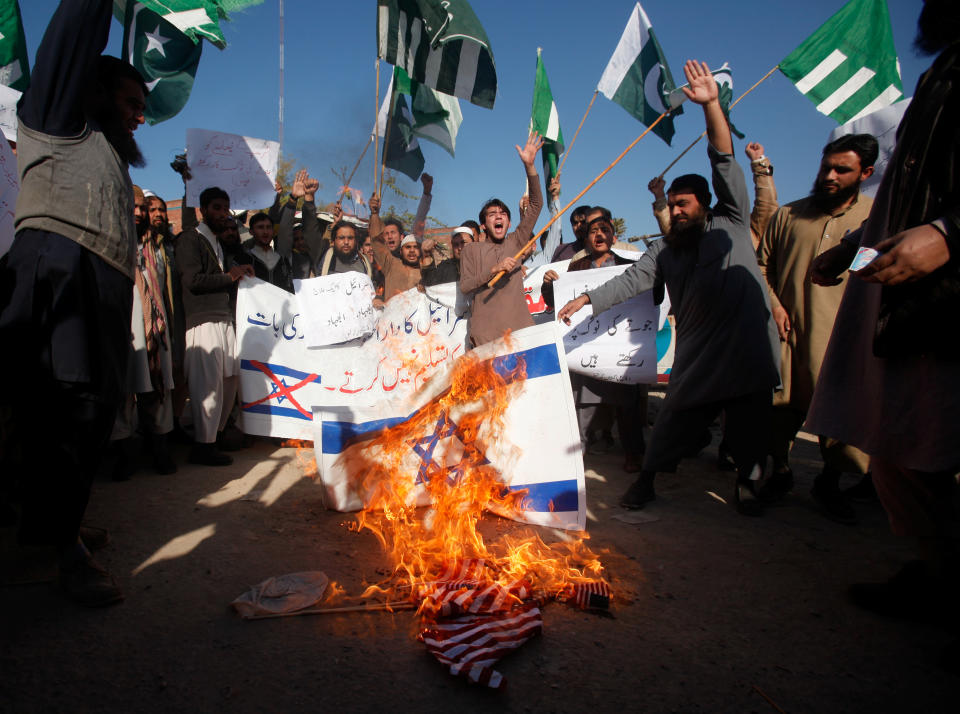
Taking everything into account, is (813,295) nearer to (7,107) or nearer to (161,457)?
(161,457)

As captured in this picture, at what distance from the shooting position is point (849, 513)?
350 cm

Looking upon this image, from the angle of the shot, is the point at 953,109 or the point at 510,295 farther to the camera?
the point at 510,295

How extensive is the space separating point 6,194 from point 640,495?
4.44 m

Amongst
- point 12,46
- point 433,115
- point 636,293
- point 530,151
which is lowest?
point 636,293

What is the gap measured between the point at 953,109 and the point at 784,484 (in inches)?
112

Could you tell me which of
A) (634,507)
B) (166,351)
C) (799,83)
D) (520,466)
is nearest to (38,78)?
(166,351)

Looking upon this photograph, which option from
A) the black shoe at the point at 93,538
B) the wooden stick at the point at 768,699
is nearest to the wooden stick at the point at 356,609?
the black shoe at the point at 93,538

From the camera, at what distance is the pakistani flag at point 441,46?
5.94 m

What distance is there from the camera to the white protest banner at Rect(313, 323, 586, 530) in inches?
122

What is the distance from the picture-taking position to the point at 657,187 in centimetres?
541

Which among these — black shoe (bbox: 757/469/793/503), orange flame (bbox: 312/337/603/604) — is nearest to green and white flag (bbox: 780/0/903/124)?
black shoe (bbox: 757/469/793/503)

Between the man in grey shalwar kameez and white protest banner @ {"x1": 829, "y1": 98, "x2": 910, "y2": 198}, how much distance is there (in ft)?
7.29

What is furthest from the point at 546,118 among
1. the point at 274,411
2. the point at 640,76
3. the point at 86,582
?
the point at 86,582

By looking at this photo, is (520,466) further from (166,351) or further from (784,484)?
(166,351)
